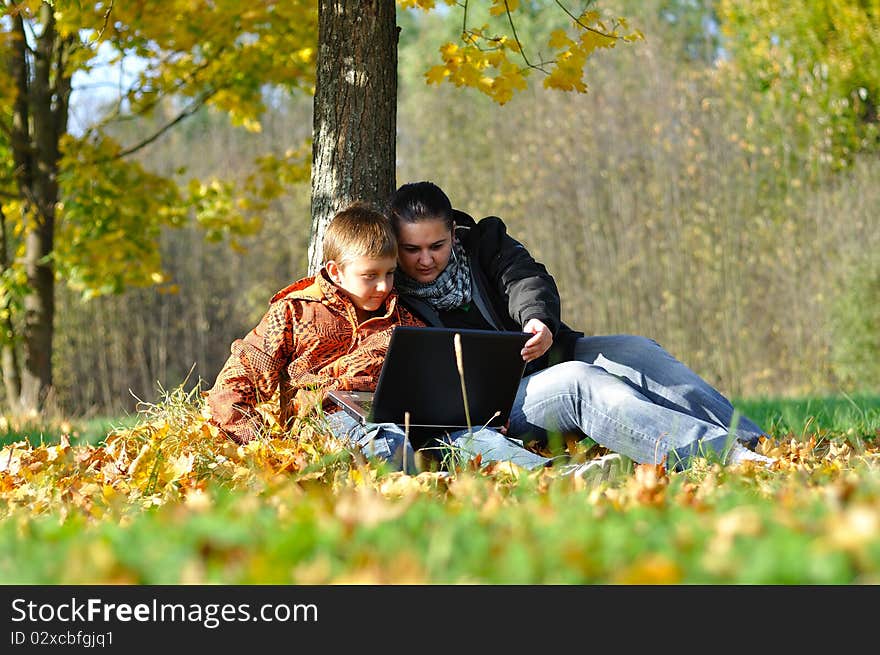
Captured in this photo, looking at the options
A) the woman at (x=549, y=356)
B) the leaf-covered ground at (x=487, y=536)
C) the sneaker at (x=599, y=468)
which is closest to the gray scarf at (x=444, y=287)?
the woman at (x=549, y=356)

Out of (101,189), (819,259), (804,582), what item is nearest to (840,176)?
(819,259)

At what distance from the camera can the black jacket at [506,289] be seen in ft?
12.2

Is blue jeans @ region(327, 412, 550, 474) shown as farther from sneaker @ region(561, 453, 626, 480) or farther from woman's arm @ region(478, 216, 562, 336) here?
woman's arm @ region(478, 216, 562, 336)

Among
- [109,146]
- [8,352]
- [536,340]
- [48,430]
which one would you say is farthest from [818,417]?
[8,352]

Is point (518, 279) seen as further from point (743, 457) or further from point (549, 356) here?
point (743, 457)

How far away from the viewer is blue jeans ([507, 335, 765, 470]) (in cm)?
328

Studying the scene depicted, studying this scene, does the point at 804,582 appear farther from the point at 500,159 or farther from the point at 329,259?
the point at 500,159

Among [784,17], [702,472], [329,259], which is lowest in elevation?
[702,472]

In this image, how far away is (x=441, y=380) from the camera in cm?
332

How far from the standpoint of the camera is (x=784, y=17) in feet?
34.0

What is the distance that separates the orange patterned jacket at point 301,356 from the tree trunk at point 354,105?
0.66 meters

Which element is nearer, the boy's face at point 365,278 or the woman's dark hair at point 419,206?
the boy's face at point 365,278

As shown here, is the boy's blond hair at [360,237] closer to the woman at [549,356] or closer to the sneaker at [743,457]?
the woman at [549,356]
